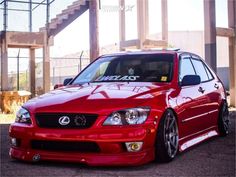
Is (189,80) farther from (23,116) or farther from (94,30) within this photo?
(94,30)

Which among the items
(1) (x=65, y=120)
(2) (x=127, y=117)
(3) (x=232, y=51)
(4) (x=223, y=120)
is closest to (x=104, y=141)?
(2) (x=127, y=117)

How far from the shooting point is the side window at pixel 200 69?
7.12 m

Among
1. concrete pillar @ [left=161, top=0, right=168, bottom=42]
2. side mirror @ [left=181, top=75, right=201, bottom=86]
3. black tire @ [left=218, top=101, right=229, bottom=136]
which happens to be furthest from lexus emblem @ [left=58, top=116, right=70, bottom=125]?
concrete pillar @ [left=161, top=0, right=168, bottom=42]

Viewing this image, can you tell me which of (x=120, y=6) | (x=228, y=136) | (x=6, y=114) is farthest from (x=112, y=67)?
(x=120, y=6)

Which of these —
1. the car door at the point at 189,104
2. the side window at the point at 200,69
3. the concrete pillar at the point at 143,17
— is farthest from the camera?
the concrete pillar at the point at 143,17

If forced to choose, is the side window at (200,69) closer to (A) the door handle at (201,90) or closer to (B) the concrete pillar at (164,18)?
(A) the door handle at (201,90)

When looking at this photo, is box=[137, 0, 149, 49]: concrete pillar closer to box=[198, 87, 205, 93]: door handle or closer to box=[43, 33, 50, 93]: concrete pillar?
box=[43, 33, 50, 93]: concrete pillar

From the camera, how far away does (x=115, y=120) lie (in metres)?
4.80

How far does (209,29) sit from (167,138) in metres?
10.4

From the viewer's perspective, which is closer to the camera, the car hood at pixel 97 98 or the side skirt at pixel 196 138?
the car hood at pixel 97 98

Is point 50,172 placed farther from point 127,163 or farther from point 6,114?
point 6,114

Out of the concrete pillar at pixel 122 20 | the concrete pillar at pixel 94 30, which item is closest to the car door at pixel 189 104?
the concrete pillar at pixel 94 30

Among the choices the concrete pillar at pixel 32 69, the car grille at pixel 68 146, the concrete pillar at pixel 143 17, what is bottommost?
the car grille at pixel 68 146

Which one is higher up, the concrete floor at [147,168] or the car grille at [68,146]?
the car grille at [68,146]
